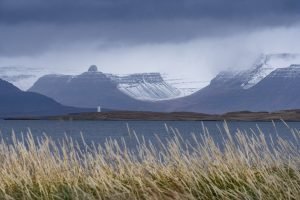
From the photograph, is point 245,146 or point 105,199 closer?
point 105,199

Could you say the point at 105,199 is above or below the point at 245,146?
below

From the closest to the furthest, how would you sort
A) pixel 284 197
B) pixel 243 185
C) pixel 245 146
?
pixel 284 197
pixel 243 185
pixel 245 146

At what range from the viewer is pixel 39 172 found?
623 inches

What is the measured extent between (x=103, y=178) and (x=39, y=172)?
171 centimetres

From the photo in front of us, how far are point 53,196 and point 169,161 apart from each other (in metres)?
2.67

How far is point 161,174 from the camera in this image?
1540 cm

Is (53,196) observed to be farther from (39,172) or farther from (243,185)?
(243,185)

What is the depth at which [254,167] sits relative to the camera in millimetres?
15812

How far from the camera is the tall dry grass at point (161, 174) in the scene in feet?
46.6

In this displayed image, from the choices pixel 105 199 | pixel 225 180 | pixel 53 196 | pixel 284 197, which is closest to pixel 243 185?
pixel 225 180

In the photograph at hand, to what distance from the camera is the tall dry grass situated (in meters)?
14.2

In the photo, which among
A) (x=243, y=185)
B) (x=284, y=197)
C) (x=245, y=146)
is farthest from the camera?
(x=245, y=146)

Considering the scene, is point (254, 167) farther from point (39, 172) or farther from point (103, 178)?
point (39, 172)

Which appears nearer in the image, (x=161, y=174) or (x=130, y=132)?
(x=161, y=174)
